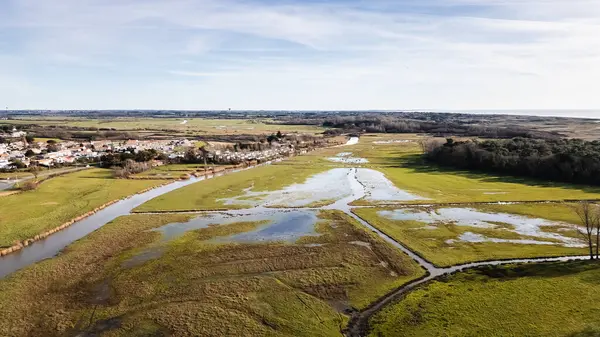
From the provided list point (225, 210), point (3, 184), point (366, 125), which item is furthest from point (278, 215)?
point (366, 125)

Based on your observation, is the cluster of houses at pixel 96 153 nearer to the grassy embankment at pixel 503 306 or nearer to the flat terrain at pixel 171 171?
the flat terrain at pixel 171 171

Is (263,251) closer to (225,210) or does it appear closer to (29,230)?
(225,210)

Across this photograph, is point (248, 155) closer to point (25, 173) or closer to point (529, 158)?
point (25, 173)

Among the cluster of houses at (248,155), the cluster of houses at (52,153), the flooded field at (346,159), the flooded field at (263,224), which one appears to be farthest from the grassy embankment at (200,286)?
the cluster of houses at (52,153)

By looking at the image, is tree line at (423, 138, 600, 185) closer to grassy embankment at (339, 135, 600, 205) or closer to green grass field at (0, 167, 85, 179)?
grassy embankment at (339, 135, 600, 205)

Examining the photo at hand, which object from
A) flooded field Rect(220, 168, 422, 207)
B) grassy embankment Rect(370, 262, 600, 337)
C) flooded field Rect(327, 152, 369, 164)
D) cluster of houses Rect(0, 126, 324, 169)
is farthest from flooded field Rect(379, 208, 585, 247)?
cluster of houses Rect(0, 126, 324, 169)
